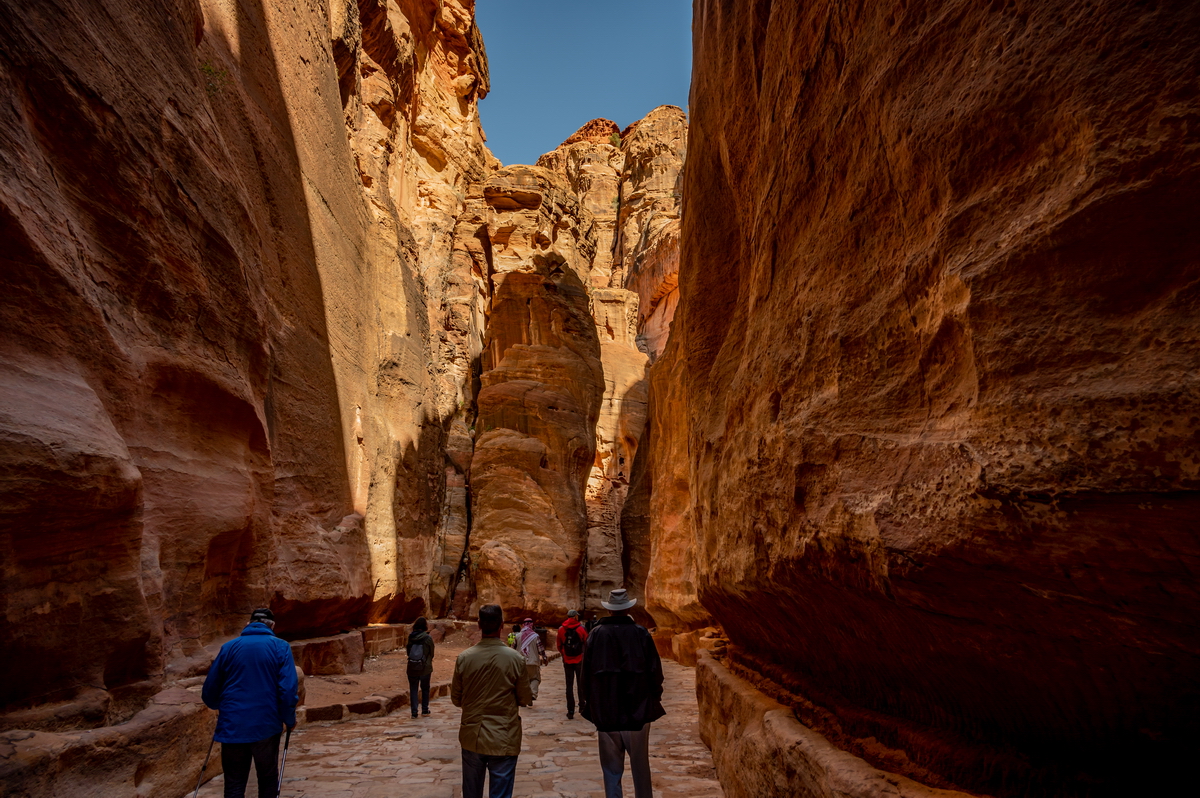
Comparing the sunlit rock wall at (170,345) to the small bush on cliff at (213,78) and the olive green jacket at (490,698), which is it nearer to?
the small bush on cliff at (213,78)

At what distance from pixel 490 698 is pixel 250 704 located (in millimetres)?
1338

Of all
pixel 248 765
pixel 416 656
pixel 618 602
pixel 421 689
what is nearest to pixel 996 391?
pixel 618 602

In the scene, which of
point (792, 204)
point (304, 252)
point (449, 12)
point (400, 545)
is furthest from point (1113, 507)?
point (449, 12)

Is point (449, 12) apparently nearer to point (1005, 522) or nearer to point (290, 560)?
point (290, 560)

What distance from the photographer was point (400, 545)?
14.2 meters

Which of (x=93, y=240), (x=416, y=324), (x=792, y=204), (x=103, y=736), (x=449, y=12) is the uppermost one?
(x=449, y=12)

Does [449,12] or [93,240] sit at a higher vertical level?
[449,12]

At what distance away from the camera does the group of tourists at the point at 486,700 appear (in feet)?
11.9

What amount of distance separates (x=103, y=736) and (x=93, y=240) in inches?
122

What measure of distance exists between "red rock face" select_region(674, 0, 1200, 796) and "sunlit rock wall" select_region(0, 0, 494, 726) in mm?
3798

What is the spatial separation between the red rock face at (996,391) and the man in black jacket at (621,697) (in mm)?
1045

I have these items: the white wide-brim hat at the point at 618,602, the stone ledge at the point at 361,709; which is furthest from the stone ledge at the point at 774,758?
the stone ledge at the point at 361,709

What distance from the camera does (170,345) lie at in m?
5.07

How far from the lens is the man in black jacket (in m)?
3.87
